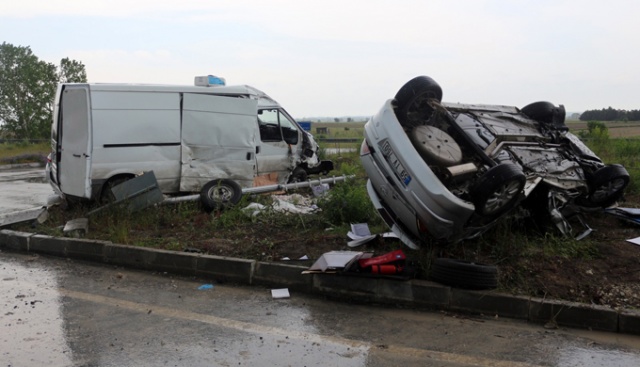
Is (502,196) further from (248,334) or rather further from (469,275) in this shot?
(248,334)

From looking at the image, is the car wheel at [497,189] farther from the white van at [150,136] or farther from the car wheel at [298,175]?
the car wheel at [298,175]

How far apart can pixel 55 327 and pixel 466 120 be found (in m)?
4.74

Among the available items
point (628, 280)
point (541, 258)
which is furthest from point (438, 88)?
point (628, 280)

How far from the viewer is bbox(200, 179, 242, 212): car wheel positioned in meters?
8.62

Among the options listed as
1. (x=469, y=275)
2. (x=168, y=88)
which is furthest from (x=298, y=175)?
(x=469, y=275)

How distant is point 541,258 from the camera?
17.7 feet

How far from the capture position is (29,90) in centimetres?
2702

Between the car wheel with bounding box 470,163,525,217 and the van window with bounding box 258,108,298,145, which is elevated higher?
the van window with bounding box 258,108,298,145

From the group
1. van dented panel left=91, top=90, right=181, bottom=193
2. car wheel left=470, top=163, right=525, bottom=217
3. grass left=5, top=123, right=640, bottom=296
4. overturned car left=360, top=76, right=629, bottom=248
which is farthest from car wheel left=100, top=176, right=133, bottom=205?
car wheel left=470, top=163, right=525, bottom=217

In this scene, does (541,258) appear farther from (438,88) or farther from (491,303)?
(438,88)

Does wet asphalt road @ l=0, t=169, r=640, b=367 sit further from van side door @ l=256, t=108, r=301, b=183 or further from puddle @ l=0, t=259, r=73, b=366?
van side door @ l=256, t=108, r=301, b=183

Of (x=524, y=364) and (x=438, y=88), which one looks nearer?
(x=524, y=364)

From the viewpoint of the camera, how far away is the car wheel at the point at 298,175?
1183 cm

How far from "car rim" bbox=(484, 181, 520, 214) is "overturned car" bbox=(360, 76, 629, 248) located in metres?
0.01
